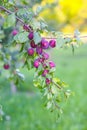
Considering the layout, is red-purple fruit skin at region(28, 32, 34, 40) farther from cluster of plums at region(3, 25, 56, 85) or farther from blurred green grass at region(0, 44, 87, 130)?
blurred green grass at region(0, 44, 87, 130)

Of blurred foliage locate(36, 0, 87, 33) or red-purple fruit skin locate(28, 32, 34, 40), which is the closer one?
red-purple fruit skin locate(28, 32, 34, 40)

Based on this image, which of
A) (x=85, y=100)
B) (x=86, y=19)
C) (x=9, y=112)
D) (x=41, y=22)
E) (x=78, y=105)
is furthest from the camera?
(x=86, y=19)

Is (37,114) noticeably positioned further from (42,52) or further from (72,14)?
(72,14)

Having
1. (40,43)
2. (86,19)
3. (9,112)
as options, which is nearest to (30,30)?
(40,43)

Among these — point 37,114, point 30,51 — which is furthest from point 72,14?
point 30,51

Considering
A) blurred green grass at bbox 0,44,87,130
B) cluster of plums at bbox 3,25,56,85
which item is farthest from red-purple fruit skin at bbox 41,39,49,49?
blurred green grass at bbox 0,44,87,130

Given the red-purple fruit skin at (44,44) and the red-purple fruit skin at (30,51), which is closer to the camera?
the red-purple fruit skin at (44,44)

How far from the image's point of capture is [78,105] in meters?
6.46

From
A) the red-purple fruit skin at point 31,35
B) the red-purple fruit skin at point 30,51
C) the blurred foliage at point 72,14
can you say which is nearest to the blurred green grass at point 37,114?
the red-purple fruit skin at point 30,51

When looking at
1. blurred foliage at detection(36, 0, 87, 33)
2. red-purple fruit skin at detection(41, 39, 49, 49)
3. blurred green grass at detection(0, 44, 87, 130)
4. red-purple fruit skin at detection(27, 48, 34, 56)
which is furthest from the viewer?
blurred foliage at detection(36, 0, 87, 33)

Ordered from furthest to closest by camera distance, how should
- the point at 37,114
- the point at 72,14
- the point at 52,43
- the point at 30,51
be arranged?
1. the point at 72,14
2. the point at 37,114
3. the point at 30,51
4. the point at 52,43

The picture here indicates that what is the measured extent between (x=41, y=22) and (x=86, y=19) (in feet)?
83.6

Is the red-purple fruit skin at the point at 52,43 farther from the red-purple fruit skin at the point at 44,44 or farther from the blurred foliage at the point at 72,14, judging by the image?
the blurred foliage at the point at 72,14

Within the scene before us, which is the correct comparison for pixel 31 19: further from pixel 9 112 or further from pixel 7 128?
pixel 9 112
